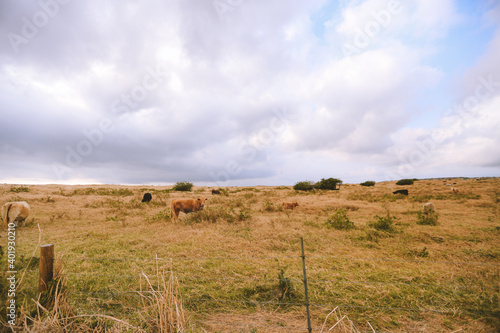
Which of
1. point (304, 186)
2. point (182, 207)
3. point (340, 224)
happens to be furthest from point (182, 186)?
point (340, 224)

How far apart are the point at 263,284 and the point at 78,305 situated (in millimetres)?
3262

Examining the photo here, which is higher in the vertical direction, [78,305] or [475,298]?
[78,305]

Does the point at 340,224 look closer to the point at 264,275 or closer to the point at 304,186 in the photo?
the point at 264,275

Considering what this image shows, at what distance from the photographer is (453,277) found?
16.3 feet

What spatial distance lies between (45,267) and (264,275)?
12.4 ft

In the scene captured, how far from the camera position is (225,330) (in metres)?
3.33

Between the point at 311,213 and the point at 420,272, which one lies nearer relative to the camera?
the point at 420,272

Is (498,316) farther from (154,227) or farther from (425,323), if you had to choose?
(154,227)

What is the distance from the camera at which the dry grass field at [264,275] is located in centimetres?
335

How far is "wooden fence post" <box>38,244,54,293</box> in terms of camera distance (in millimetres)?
2891

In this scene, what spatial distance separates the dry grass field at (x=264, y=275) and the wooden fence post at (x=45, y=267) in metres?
0.16

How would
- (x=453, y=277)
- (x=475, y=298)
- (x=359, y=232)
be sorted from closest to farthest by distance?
(x=475, y=298), (x=453, y=277), (x=359, y=232)

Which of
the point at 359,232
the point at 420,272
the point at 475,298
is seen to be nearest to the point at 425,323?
the point at 475,298

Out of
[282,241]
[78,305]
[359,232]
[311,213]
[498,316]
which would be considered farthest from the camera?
[311,213]
